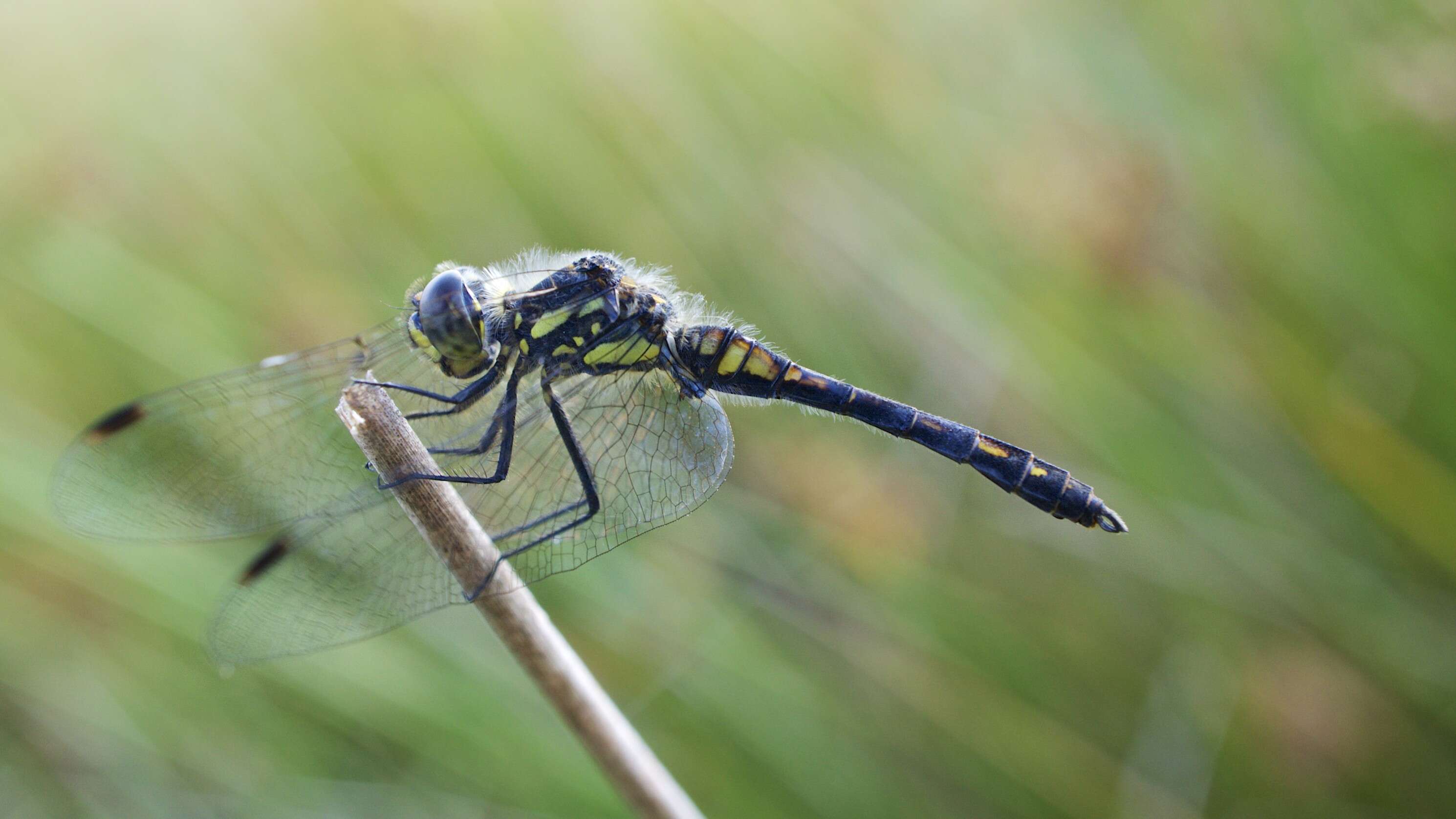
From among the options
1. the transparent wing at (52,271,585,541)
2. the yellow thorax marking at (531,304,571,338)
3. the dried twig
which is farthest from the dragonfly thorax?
the dried twig

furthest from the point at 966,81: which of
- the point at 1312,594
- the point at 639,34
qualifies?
the point at 1312,594

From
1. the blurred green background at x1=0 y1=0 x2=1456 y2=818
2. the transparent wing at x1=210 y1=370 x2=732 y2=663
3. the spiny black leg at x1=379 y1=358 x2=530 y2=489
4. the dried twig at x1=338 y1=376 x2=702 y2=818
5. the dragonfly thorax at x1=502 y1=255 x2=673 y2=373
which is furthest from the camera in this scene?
the blurred green background at x1=0 y1=0 x2=1456 y2=818

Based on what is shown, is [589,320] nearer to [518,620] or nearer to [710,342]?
[710,342]

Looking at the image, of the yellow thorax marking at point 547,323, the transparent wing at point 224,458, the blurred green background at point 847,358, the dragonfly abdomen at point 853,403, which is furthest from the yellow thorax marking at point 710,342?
the transparent wing at point 224,458

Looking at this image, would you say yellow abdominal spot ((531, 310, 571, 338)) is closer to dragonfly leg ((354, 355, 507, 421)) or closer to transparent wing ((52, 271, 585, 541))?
dragonfly leg ((354, 355, 507, 421))

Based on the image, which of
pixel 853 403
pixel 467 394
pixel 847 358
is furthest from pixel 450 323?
pixel 847 358

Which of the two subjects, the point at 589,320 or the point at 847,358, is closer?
the point at 589,320

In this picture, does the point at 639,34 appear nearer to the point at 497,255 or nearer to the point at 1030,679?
the point at 497,255
